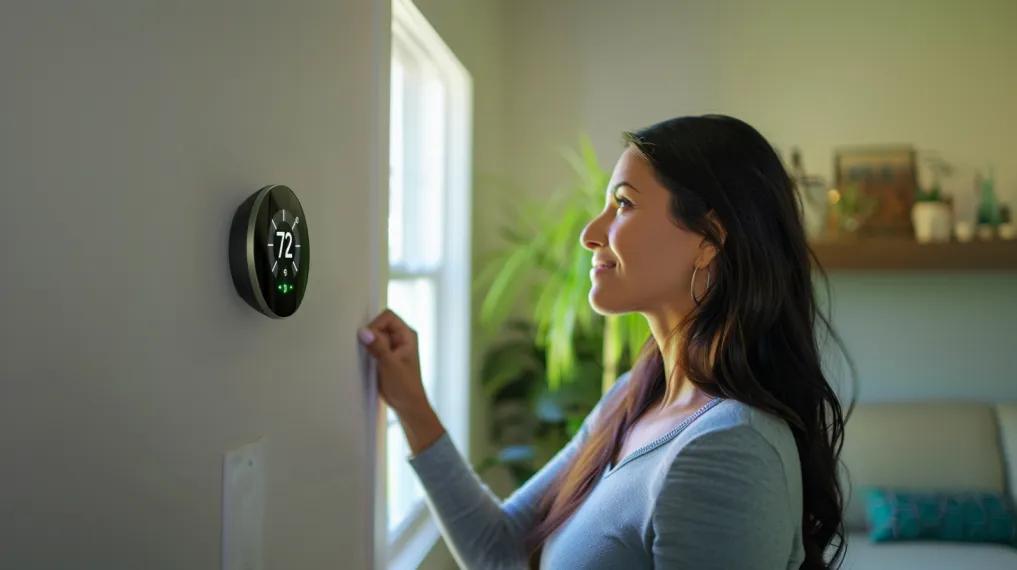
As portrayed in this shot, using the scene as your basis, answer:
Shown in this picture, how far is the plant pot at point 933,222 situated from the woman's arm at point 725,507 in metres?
2.57

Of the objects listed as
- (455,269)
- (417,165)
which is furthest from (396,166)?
(455,269)

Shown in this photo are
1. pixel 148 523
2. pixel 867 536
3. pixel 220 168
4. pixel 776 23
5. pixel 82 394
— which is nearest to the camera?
pixel 82 394

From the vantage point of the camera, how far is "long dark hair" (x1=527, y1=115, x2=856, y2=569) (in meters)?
1.23

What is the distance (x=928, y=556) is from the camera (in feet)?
9.25

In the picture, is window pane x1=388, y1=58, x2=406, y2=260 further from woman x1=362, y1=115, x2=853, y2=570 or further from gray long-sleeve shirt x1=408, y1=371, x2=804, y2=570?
gray long-sleeve shirt x1=408, y1=371, x2=804, y2=570

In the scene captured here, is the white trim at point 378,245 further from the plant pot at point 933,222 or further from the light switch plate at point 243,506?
the plant pot at point 933,222

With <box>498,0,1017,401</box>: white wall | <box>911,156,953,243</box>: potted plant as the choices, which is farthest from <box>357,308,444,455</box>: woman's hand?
<box>911,156,953,243</box>: potted plant

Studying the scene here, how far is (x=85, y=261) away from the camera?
2.24ft

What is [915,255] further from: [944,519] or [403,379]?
[403,379]

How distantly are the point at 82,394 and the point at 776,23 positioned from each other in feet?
11.3

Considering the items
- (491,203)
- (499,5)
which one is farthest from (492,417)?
(499,5)

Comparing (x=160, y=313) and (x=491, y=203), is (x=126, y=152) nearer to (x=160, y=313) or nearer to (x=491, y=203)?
(x=160, y=313)

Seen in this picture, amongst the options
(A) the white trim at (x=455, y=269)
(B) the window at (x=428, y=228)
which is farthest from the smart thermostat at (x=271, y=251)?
(A) the white trim at (x=455, y=269)

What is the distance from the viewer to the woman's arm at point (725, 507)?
105cm
